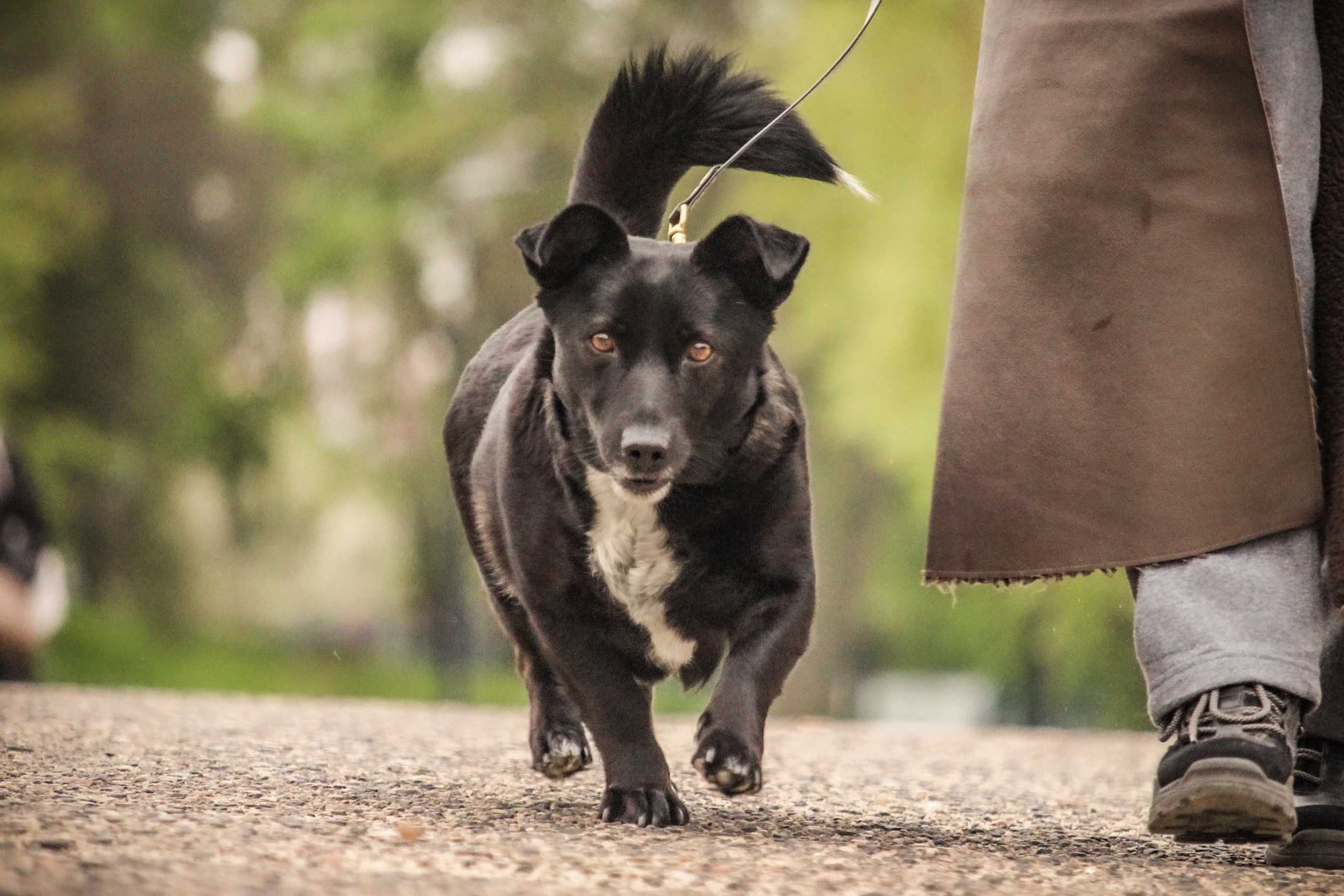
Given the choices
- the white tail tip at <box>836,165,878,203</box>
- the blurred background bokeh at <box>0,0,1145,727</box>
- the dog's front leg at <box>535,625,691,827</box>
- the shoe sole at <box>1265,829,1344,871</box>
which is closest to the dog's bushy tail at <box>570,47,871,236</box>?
the white tail tip at <box>836,165,878,203</box>

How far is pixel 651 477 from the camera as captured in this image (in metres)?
3.73

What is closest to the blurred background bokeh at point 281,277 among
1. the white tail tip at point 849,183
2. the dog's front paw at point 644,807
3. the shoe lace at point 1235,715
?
the white tail tip at point 849,183

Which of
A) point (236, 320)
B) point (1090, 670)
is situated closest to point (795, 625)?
point (1090, 670)

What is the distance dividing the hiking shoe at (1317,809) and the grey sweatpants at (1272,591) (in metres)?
0.04

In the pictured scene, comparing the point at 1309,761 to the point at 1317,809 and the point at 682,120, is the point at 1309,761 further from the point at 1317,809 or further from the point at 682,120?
the point at 682,120

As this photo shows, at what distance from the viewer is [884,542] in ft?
60.3

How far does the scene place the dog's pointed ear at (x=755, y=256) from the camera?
3.88 meters

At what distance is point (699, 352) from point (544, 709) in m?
1.26

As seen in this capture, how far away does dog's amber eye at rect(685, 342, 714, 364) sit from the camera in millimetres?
3869

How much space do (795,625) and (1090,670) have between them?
1337cm

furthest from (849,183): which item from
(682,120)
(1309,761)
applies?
(1309,761)

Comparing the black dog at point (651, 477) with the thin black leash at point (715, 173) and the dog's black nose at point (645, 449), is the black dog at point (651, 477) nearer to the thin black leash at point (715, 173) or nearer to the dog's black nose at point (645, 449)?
the dog's black nose at point (645, 449)

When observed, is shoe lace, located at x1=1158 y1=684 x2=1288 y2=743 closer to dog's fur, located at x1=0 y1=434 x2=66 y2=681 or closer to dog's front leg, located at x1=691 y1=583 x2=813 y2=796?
dog's front leg, located at x1=691 y1=583 x2=813 y2=796

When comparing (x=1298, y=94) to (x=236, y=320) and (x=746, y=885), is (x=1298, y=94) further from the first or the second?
(x=236, y=320)
